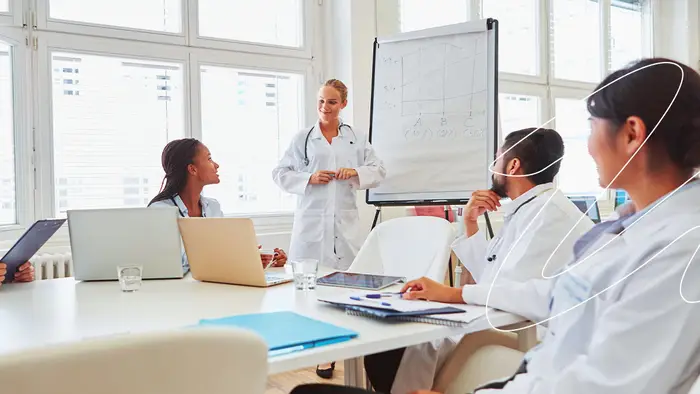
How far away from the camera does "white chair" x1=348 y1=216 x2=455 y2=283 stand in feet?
6.32

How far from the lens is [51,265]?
2.78m

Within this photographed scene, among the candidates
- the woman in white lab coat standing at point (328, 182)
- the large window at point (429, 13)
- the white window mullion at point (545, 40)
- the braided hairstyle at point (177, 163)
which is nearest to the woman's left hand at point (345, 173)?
the woman in white lab coat standing at point (328, 182)

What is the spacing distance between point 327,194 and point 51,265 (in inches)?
53.5

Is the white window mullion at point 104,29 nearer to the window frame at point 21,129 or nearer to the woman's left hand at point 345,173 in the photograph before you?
the window frame at point 21,129

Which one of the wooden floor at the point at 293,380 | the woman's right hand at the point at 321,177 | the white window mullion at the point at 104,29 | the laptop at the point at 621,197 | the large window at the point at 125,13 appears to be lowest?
the wooden floor at the point at 293,380

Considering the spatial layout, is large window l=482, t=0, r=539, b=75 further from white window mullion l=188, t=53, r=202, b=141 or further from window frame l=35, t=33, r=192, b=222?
window frame l=35, t=33, r=192, b=222

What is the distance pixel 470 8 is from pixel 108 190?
2.88 metres

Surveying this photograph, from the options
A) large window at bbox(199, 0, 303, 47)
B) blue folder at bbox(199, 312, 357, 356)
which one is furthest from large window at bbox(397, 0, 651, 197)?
blue folder at bbox(199, 312, 357, 356)

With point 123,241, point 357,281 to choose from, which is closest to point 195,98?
point 123,241

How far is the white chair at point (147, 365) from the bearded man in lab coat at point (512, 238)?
2.23 feet

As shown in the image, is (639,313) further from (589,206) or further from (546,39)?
(546,39)

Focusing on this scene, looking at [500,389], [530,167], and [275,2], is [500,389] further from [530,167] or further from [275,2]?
[275,2]

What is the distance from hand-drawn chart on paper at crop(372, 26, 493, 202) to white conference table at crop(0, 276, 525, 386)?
1612 millimetres

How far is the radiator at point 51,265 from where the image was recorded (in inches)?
108
